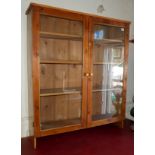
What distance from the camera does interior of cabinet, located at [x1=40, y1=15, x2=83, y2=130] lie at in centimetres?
227

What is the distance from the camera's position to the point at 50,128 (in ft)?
7.22

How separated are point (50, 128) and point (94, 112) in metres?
0.78

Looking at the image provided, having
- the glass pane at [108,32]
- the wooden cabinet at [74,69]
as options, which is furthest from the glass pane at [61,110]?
the glass pane at [108,32]

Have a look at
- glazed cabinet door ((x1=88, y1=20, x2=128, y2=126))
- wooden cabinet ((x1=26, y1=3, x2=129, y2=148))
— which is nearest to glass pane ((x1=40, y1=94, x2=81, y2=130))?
wooden cabinet ((x1=26, y1=3, x2=129, y2=148))

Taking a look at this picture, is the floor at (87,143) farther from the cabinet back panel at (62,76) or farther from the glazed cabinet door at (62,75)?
the cabinet back panel at (62,76)

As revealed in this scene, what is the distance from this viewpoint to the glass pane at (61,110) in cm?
234

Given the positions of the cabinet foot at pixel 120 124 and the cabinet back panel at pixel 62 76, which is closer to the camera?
the cabinet back panel at pixel 62 76

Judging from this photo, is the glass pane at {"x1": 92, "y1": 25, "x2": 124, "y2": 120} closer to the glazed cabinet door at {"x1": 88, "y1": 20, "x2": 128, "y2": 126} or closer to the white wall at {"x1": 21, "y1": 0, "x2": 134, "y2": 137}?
the glazed cabinet door at {"x1": 88, "y1": 20, "x2": 128, "y2": 126}

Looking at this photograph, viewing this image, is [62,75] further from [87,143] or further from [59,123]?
[87,143]

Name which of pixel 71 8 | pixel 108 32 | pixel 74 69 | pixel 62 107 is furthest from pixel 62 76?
pixel 71 8

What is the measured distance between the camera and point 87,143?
2.29 m
